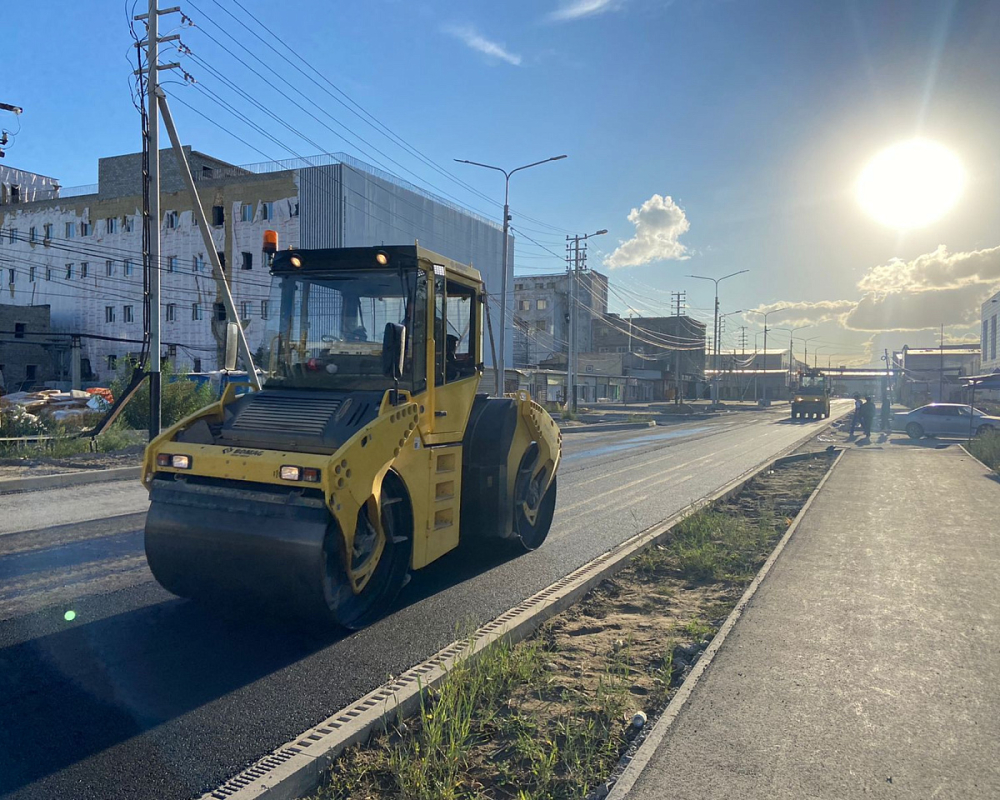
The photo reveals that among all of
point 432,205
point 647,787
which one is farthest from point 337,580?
point 432,205

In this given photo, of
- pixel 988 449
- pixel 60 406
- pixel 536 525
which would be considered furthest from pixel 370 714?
pixel 60 406

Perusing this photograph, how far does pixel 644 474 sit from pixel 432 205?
43.9 metres

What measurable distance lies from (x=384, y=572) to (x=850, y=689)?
3.19 meters

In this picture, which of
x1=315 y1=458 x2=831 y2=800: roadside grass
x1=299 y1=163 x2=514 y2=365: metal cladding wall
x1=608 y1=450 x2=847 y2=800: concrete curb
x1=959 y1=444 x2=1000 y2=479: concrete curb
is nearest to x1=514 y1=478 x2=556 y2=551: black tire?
x1=315 y1=458 x2=831 y2=800: roadside grass

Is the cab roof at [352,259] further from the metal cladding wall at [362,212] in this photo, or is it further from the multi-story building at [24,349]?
the multi-story building at [24,349]

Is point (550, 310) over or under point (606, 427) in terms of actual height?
over

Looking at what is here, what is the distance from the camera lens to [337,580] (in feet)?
17.1

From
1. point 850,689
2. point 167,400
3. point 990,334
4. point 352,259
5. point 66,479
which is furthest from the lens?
point 990,334

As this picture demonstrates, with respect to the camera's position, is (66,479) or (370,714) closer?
(370,714)

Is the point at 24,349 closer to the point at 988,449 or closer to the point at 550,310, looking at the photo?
the point at 988,449

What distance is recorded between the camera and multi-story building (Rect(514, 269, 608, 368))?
85812 millimetres

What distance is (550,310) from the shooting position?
9181cm

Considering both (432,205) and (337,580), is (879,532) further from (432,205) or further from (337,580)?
(432,205)

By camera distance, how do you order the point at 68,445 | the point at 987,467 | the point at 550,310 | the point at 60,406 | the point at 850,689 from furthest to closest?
the point at 550,310
the point at 60,406
the point at 987,467
the point at 68,445
the point at 850,689
